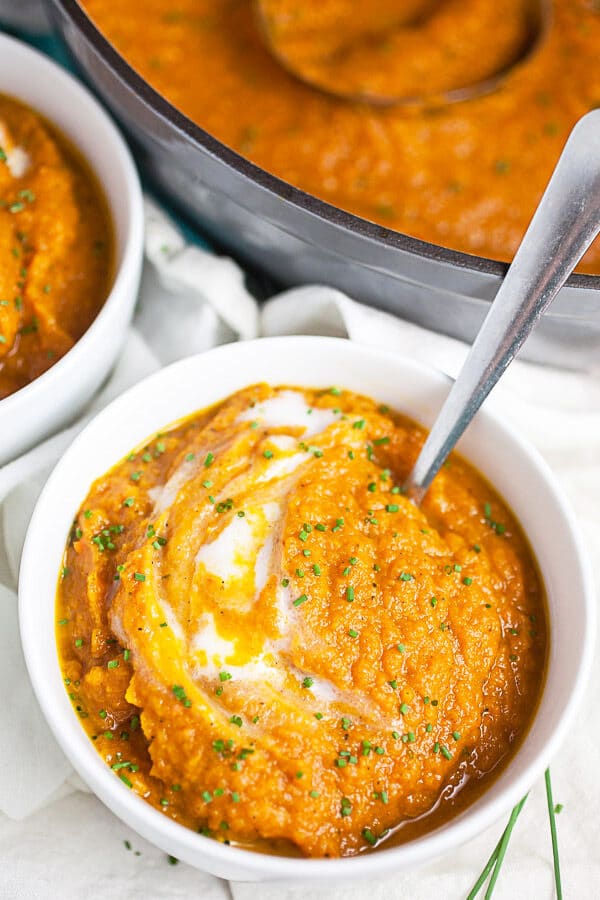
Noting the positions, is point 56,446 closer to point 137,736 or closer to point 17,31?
point 137,736

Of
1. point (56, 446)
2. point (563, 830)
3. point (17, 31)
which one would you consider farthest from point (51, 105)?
point (563, 830)

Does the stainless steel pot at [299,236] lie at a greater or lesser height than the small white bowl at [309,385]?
greater

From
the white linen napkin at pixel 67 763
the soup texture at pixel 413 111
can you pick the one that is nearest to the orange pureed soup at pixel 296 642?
the white linen napkin at pixel 67 763

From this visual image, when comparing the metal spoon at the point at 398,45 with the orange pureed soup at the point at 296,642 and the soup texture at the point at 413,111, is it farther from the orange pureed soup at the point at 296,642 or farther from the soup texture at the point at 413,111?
the orange pureed soup at the point at 296,642

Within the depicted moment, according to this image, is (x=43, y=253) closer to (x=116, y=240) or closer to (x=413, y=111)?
(x=116, y=240)

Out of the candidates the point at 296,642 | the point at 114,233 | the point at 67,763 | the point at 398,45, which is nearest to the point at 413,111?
the point at 398,45

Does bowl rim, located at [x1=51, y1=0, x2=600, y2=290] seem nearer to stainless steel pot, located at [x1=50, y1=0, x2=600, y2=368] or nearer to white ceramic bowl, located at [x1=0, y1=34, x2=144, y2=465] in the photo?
stainless steel pot, located at [x1=50, y1=0, x2=600, y2=368]
